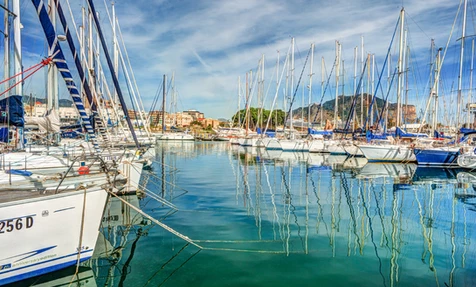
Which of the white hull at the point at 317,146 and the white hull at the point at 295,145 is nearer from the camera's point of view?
the white hull at the point at 317,146

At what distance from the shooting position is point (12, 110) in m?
14.3

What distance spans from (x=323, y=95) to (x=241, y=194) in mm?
40055

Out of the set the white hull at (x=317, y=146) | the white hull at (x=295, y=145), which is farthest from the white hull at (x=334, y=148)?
the white hull at (x=295, y=145)

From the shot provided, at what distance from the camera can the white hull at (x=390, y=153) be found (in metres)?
35.2

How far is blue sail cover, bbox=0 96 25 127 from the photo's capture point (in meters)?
14.1

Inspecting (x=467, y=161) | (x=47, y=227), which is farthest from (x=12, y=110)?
(x=467, y=161)

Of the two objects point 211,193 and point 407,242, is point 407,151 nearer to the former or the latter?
point 211,193

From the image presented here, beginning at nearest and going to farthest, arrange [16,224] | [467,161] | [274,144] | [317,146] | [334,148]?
[16,224]
[467,161]
[334,148]
[317,146]
[274,144]

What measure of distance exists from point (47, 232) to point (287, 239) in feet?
21.5

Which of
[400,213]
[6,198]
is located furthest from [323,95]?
[6,198]

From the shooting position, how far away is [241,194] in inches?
699

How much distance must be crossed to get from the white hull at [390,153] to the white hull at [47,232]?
3280 cm

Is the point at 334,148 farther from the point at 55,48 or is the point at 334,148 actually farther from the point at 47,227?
the point at 47,227

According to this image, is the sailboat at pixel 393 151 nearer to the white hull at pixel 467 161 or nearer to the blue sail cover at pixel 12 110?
the white hull at pixel 467 161
